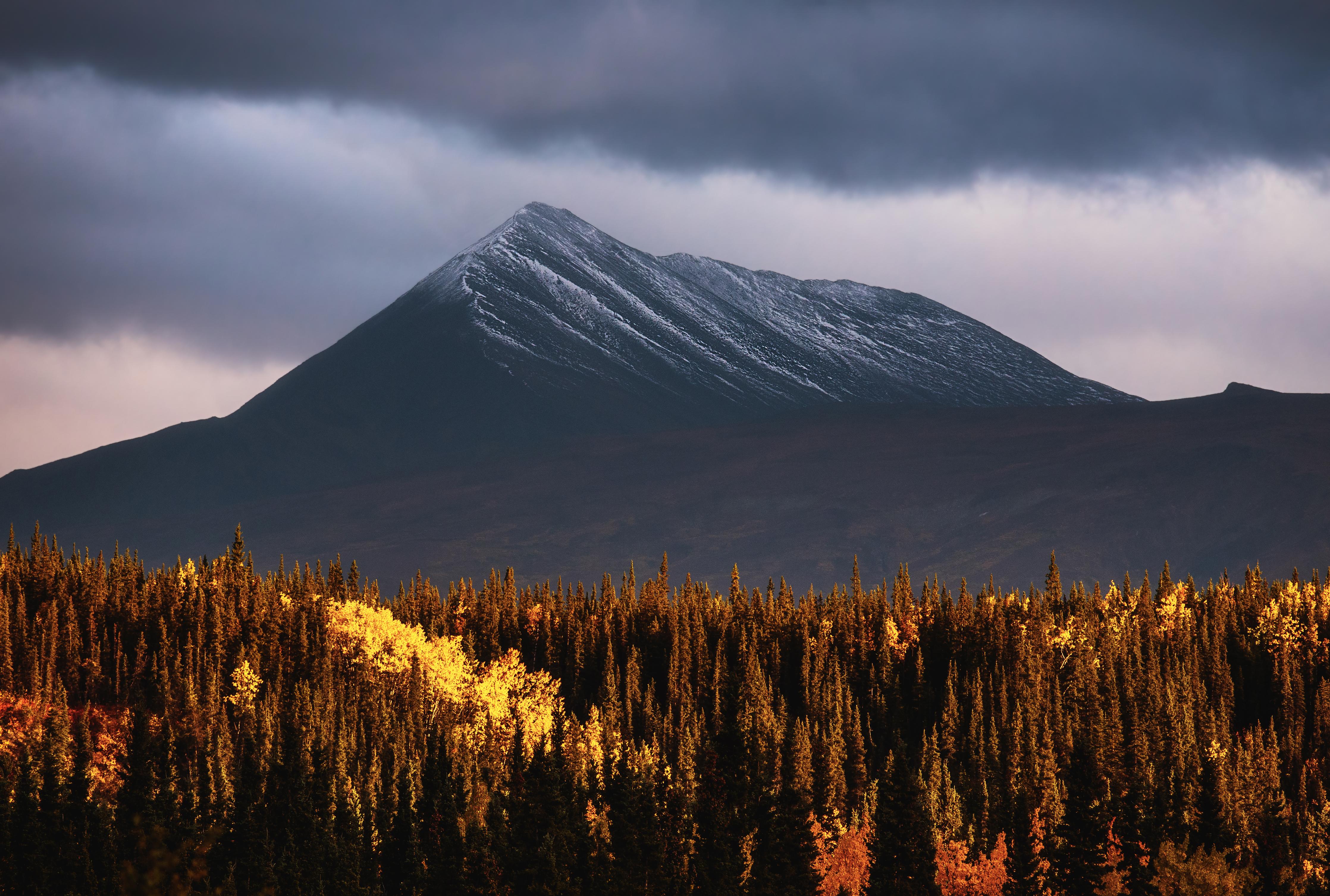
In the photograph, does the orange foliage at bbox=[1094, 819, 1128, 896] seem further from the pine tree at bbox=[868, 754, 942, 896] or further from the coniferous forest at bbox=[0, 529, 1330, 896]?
the pine tree at bbox=[868, 754, 942, 896]

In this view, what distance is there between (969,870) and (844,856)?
1723cm

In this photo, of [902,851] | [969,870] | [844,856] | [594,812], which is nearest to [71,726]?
[594,812]

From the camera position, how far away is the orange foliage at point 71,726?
173 m

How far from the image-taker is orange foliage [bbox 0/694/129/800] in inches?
6821

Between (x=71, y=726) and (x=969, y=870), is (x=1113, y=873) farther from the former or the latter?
(x=71, y=726)

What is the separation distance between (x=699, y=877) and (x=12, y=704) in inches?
4818

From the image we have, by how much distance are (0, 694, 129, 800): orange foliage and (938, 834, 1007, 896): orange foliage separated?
79.7 meters

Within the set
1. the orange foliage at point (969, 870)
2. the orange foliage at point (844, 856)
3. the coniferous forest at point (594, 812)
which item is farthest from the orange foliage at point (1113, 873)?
the orange foliage at point (844, 856)

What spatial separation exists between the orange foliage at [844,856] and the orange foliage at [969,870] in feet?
22.9

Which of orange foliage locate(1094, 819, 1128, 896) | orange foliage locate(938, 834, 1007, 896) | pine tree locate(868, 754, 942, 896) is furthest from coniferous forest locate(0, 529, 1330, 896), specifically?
orange foliage locate(1094, 819, 1128, 896)

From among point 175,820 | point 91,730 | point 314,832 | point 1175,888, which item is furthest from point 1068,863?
point 91,730

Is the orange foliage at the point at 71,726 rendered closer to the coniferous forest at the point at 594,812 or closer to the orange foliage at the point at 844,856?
the coniferous forest at the point at 594,812

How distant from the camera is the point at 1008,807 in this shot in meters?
168

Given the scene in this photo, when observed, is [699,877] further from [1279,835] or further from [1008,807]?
[1008,807]
